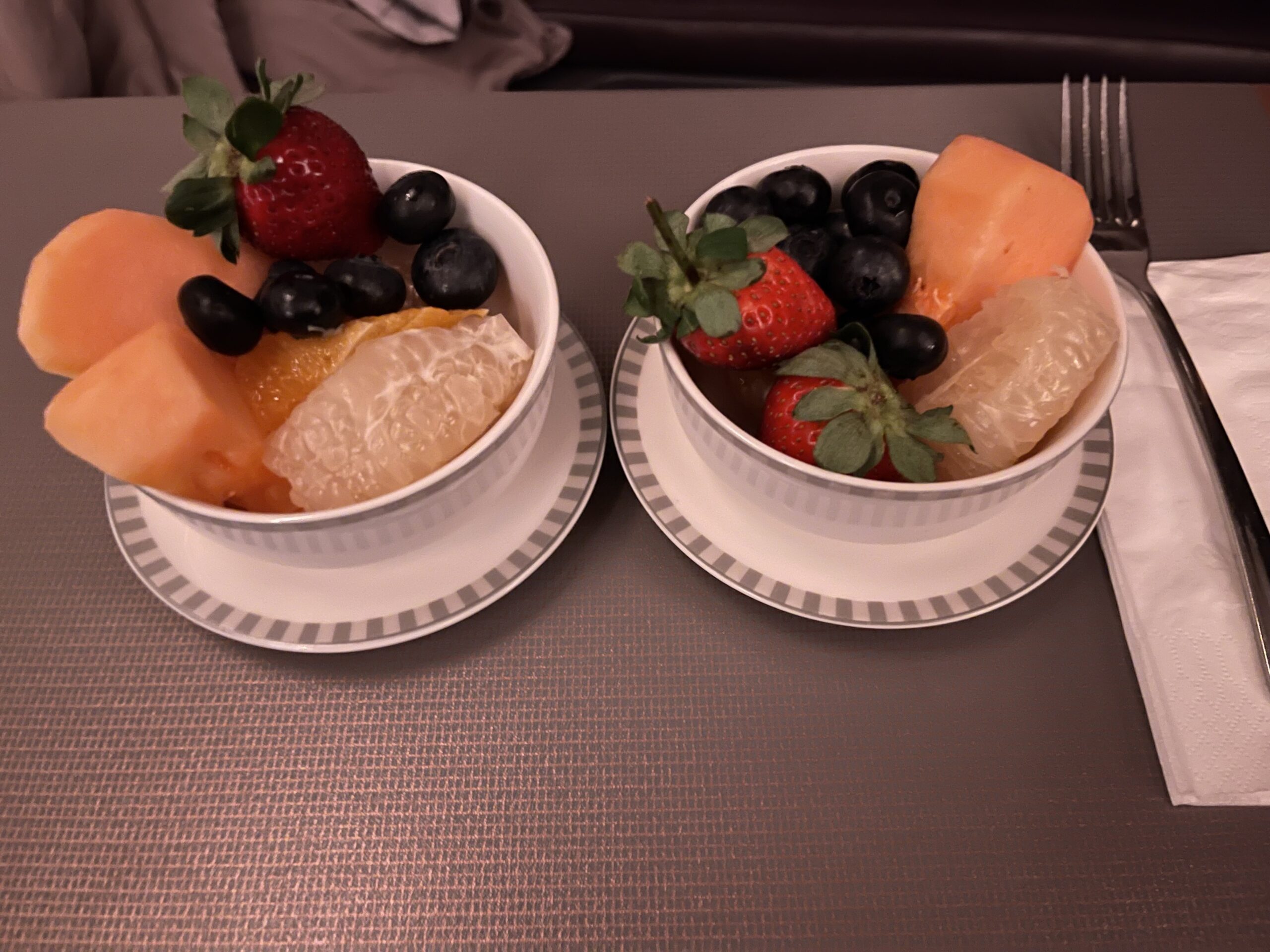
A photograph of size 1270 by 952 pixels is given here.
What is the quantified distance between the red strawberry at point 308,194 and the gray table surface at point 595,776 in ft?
0.98

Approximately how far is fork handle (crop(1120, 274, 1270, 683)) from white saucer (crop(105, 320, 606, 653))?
52 cm

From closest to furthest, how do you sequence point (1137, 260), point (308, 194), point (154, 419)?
point (154, 419) < point (308, 194) < point (1137, 260)

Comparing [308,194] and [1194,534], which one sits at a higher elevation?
[308,194]

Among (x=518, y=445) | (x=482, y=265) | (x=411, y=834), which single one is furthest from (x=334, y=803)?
(x=482, y=265)

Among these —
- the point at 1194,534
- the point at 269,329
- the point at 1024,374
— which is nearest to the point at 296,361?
the point at 269,329

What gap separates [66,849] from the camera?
Result: 585 mm

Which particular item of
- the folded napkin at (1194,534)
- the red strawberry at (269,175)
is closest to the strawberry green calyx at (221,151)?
the red strawberry at (269,175)

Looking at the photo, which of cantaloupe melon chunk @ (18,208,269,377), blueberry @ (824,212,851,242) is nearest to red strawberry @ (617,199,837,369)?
blueberry @ (824,212,851,242)

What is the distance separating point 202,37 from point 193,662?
1249 mm

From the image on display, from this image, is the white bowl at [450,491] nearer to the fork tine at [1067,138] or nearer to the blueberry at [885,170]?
the blueberry at [885,170]

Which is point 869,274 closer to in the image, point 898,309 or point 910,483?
point 898,309

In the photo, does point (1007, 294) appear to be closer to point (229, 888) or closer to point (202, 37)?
point (229, 888)

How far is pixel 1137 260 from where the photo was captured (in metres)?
0.88

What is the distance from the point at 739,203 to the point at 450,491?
319mm
